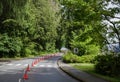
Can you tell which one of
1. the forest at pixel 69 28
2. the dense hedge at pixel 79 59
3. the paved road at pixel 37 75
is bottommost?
the dense hedge at pixel 79 59

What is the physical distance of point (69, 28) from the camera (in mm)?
64750

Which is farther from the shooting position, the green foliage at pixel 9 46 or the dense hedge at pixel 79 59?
the green foliage at pixel 9 46

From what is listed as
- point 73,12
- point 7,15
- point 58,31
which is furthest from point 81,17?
point 58,31

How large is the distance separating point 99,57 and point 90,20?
414 centimetres

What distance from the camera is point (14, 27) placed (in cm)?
6756

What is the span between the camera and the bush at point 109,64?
28688mm

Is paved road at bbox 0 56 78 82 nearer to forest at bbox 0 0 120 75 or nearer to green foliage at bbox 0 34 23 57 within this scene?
forest at bbox 0 0 120 75

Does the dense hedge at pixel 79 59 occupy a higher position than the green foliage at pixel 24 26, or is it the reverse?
the green foliage at pixel 24 26

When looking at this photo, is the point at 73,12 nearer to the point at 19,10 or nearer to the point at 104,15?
the point at 104,15

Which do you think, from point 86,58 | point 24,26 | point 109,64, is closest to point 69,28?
point 24,26

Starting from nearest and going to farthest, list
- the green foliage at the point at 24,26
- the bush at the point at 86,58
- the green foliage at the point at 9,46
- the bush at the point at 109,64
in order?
the bush at the point at 109,64 → the bush at the point at 86,58 → the green foliage at the point at 24,26 → the green foliage at the point at 9,46

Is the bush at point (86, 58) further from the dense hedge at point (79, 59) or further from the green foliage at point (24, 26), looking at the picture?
the green foliage at point (24, 26)

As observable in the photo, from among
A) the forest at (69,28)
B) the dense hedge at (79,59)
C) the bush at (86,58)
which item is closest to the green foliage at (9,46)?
the forest at (69,28)

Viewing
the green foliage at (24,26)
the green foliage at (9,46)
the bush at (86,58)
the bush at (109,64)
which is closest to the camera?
the bush at (109,64)
